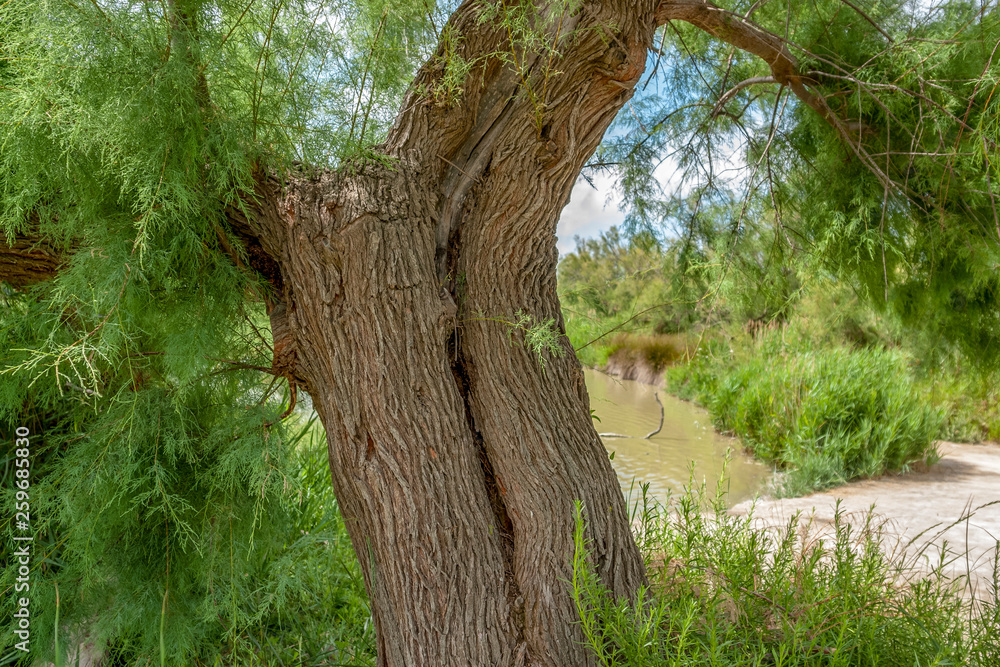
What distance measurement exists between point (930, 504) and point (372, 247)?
16.5 feet

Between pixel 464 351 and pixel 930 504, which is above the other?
pixel 464 351

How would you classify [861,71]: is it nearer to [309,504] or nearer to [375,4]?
[375,4]

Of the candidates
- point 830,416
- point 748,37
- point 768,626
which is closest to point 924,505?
point 830,416

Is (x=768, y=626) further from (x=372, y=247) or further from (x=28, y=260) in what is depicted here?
(x=28, y=260)

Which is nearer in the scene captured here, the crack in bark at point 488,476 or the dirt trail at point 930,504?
the crack in bark at point 488,476

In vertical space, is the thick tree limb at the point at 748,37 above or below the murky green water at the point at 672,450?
above

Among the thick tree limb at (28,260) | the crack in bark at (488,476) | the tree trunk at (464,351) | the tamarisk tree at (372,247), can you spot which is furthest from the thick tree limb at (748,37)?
the thick tree limb at (28,260)

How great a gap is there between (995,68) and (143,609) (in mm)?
3226

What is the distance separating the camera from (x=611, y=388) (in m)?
10.8

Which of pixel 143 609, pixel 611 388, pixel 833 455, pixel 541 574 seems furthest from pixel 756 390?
pixel 143 609

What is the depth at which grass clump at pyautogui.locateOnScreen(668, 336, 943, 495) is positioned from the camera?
18.5 ft

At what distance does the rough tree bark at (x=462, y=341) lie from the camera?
1626 mm

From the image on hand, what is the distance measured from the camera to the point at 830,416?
235 inches

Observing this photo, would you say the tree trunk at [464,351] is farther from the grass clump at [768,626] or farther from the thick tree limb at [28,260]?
the thick tree limb at [28,260]
